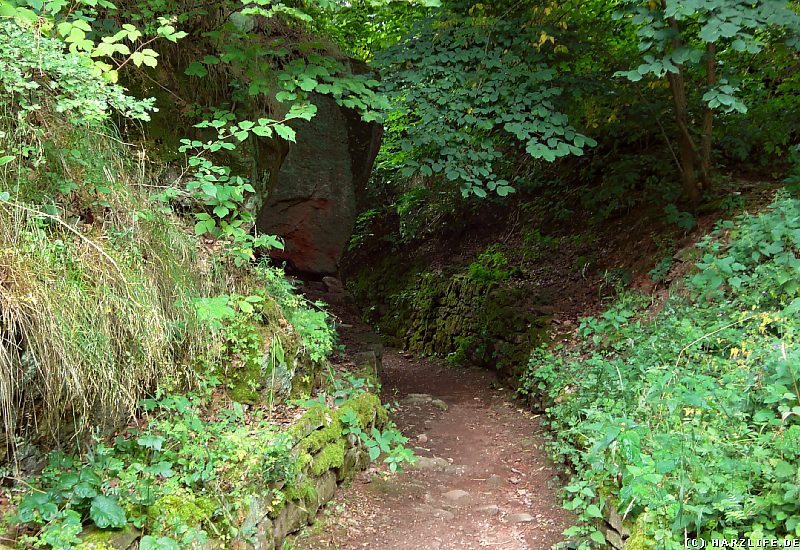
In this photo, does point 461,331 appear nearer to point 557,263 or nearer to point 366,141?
point 557,263

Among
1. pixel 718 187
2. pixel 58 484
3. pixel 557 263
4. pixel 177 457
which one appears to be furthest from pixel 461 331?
pixel 58 484

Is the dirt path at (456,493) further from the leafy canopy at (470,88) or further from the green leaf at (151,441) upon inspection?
the leafy canopy at (470,88)

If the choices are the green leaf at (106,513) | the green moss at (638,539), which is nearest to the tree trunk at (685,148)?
the green moss at (638,539)

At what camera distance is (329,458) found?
4.05 metres

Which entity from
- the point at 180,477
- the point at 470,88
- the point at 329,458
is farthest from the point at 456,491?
the point at 470,88

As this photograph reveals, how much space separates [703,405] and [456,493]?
7.35 feet

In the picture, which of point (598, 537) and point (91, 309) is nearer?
point (91, 309)

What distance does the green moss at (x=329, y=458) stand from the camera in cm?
387

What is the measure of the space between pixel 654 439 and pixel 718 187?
5.13m

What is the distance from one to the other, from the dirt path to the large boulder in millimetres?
2638

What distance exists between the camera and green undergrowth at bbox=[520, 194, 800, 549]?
243 centimetres

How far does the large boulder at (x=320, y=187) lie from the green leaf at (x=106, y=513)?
204 inches

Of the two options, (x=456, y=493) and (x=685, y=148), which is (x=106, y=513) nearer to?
(x=456, y=493)

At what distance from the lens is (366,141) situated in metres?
8.07
